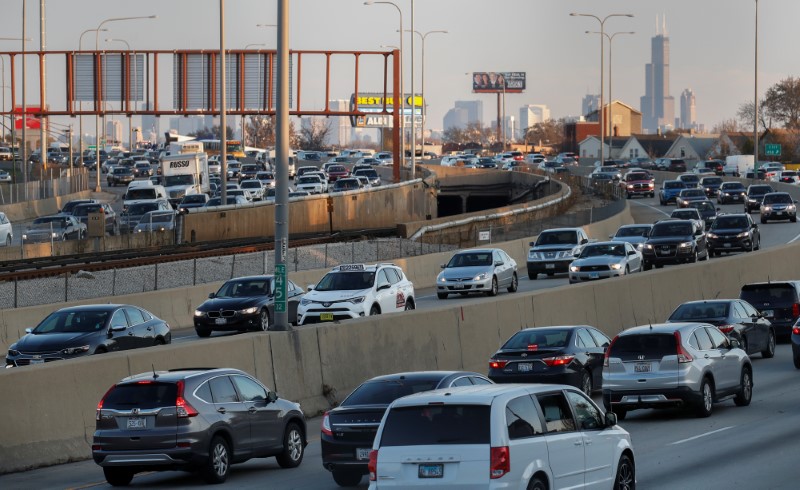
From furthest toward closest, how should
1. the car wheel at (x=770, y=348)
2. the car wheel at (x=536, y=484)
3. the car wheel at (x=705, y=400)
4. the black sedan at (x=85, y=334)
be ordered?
the car wheel at (x=770, y=348) < the black sedan at (x=85, y=334) < the car wheel at (x=705, y=400) < the car wheel at (x=536, y=484)

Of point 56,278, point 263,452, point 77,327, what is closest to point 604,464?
point 263,452

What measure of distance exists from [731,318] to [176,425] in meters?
16.0

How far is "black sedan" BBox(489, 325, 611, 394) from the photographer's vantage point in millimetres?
22375

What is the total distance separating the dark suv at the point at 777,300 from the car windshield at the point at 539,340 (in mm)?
11255

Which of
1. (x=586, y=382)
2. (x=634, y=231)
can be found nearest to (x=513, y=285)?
(x=634, y=231)

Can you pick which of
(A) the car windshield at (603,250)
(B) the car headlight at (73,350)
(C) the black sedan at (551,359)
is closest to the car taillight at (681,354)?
(C) the black sedan at (551,359)

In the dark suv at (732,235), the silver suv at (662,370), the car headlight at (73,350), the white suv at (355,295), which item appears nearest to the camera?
the silver suv at (662,370)

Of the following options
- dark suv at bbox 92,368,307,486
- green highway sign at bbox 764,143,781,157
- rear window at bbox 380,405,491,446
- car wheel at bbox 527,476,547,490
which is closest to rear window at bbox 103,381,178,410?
dark suv at bbox 92,368,307,486

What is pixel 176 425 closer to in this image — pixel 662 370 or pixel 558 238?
pixel 662 370

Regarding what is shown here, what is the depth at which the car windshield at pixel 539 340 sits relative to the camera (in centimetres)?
2283

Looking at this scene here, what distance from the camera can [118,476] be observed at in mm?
16047

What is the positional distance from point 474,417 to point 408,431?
595 mm

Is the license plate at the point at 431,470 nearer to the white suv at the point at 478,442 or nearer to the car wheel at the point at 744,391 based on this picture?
the white suv at the point at 478,442

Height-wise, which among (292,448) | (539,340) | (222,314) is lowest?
(292,448)
